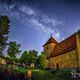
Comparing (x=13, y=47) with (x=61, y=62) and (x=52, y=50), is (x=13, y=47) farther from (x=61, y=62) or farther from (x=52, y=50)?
(x=61, y=62)

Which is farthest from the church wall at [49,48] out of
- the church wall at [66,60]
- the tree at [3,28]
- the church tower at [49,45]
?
the tree at [3,28]

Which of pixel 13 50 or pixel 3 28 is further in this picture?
pixel 13 50

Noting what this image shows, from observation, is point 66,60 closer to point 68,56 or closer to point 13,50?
point 68,56

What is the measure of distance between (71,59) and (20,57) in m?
31.0

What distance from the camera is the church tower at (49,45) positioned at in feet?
229

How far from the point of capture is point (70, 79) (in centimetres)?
3288

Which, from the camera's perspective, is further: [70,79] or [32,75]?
[32,75]

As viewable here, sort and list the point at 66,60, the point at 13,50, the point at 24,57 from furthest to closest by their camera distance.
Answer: the point at 24,57 < the point at 13,50 < the point at 66,60

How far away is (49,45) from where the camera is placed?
71.4 meters

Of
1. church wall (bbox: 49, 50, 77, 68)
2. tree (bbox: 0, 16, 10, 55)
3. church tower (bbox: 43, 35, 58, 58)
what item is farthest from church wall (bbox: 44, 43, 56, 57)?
tree (bbox: 0, 16, 10, 55)

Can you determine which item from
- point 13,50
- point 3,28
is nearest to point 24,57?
point 13,50

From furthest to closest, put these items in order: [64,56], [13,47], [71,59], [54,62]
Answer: [13,47] → [54,62] → [64,56] → [71,59]

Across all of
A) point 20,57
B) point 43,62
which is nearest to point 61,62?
point 43,62

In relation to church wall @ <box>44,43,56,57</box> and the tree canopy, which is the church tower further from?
the tree canopy
